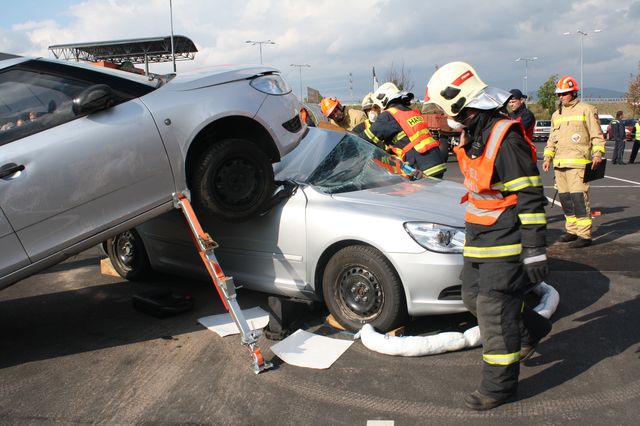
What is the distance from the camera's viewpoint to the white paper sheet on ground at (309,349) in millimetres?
3867

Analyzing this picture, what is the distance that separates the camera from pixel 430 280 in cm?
386

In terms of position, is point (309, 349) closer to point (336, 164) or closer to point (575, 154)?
point (336, 164)

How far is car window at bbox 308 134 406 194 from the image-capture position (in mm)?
4824

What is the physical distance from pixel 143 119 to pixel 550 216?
6.72 metres

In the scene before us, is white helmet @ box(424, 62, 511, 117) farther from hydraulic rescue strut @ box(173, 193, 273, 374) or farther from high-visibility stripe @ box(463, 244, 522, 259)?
hydraulic rescue strut @ box(173, 193, 273, 374)

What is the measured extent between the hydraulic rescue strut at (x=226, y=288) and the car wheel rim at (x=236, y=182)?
1.10 feet

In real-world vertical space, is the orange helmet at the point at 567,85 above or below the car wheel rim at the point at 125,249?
above

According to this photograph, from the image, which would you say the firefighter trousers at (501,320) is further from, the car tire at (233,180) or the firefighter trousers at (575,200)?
the firefighter trousers at (575,200)

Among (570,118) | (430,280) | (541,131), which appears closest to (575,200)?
(570,118)

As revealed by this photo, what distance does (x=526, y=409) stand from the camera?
314 cm

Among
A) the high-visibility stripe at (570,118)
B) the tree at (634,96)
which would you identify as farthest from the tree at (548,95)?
the high-visibility stripe at (570,118)

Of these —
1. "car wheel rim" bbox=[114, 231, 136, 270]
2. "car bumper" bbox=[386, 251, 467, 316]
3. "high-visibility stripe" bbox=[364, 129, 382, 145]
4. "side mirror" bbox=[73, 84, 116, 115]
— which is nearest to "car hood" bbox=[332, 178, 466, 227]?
"car bumper" bbox=[386, 251, 467, 316]

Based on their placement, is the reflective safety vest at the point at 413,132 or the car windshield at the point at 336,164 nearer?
the car windshield at the point at 336,164

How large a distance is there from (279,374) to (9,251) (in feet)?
6.16
